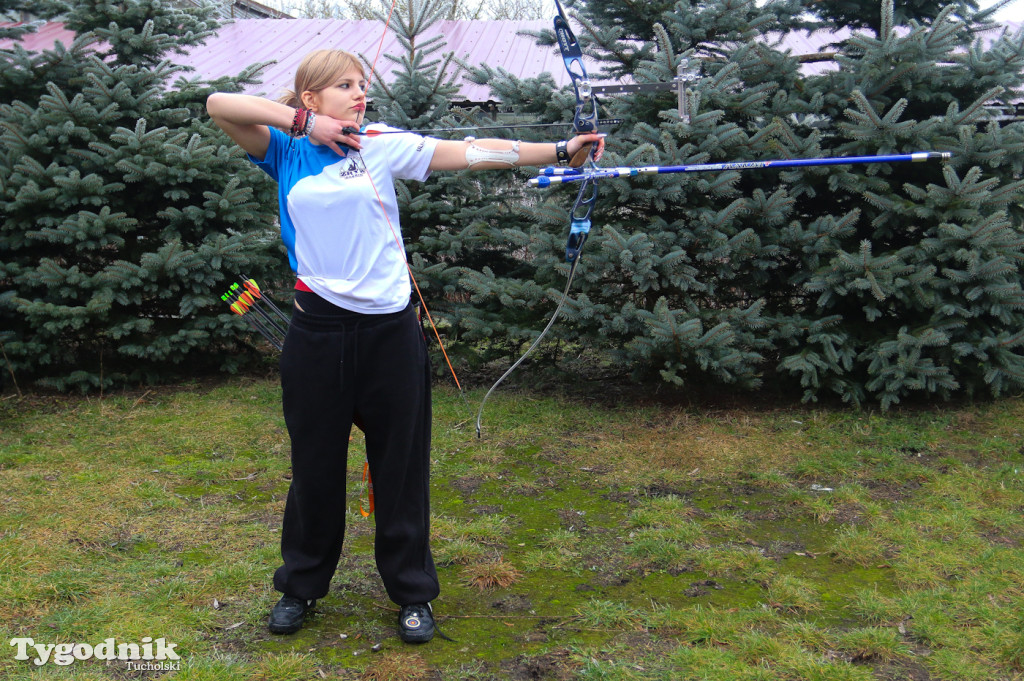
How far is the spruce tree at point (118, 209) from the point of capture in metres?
5.57

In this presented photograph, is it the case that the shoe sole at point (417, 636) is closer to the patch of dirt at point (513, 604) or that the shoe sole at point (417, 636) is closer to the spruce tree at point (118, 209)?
the patch of dirt at point (513, 604)

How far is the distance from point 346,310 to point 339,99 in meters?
0.66

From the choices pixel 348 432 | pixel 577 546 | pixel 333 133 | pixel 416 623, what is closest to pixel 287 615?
pixel 416 623

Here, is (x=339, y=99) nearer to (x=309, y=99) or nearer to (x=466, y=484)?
(x=309, y=99)

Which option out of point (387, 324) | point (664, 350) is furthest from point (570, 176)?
point (664, 350)

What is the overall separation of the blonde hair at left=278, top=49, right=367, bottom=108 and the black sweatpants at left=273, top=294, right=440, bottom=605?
0.66 meters

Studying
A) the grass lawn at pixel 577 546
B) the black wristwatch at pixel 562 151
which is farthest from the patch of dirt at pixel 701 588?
the black wristwatch at pixel 562 151

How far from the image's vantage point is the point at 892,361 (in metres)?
5.14

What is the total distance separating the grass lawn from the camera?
2688 millimetres

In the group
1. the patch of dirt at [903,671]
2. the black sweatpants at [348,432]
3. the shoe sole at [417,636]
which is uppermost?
the black sweatpants at [348,432]

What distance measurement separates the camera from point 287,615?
2.81m

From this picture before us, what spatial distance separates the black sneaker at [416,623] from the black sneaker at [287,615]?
34cm

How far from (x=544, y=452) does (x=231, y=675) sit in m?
2.51

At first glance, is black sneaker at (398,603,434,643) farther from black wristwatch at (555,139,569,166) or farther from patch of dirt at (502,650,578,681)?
black wristwatch at (555,139,569,166)
